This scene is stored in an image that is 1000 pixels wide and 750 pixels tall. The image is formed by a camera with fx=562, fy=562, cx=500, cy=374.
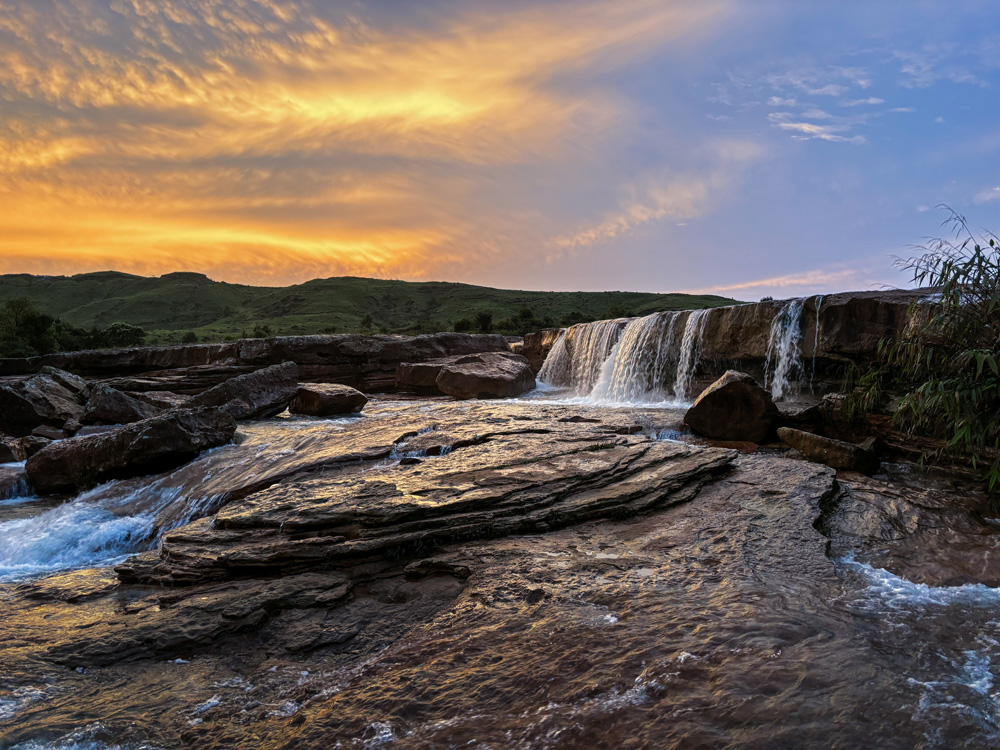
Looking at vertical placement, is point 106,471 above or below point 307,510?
below

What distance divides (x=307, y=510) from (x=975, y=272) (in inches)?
292

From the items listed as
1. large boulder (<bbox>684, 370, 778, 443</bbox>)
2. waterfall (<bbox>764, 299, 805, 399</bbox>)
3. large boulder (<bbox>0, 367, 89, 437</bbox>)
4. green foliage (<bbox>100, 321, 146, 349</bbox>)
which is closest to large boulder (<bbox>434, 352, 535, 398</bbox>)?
waterfall (<bbox>764, 299, 805, 399</bbox>)

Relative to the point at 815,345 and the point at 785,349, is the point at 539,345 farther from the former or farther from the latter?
the point at 815,345

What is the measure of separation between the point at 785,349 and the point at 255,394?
40.9ft

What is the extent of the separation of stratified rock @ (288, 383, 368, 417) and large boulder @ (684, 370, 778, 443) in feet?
29.6

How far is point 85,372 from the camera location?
27281 millimetres

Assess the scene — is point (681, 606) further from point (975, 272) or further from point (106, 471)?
point (106, 471)

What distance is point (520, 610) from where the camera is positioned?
3.96 m

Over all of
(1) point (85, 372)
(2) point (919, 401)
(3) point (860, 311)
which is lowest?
(1) point (85, 372)

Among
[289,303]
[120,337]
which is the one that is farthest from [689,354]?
[289,303]

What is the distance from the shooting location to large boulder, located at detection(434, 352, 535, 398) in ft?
59.5

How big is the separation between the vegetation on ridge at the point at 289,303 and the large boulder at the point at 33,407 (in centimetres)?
4679

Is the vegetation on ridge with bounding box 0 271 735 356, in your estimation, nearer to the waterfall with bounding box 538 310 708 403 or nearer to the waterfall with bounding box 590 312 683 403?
the waterfall with bounding box 538 310 708 403

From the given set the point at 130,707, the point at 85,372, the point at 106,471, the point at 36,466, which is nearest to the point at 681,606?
the point at 130,707
